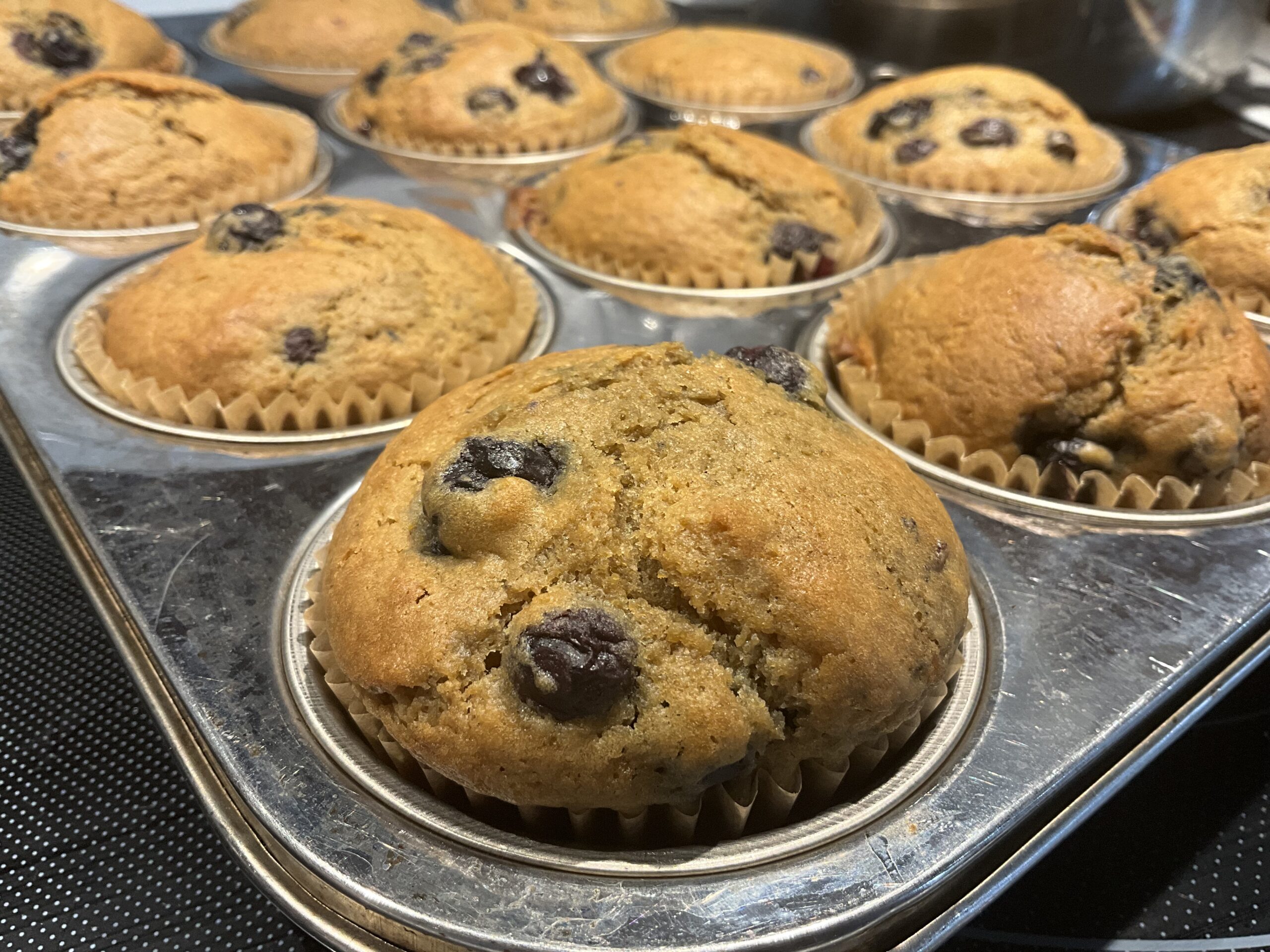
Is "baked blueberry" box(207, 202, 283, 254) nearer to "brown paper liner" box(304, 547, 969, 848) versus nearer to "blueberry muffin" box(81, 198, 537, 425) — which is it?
"blueberry muffin" box(81, 198, 537, 425)

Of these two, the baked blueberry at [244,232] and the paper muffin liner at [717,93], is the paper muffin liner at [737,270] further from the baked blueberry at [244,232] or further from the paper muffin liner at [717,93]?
the paper muffin liner at [717,93]

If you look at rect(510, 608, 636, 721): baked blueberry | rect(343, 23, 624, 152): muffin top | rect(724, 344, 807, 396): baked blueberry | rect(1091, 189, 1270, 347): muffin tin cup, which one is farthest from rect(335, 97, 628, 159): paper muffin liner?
rect(510, 608, 636, 721): baked blueberry

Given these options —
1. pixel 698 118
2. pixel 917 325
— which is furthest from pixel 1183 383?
pixel 698 118

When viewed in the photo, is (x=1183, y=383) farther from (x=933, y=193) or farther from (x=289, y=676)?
(x=289, y=676)

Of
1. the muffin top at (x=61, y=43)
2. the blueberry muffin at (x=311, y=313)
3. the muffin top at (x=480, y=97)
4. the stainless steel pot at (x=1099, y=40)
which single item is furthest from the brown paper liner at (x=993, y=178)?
the muffin top at (x=61, y=43)

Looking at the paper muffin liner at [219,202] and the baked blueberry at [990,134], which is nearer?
the paper muffin liner at [219,202]

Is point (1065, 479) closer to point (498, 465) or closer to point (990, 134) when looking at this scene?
point (498, 465)
